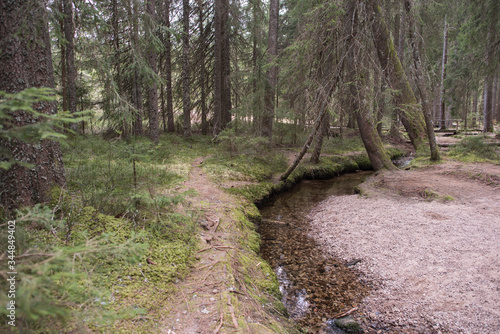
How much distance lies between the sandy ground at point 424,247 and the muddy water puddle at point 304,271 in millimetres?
255

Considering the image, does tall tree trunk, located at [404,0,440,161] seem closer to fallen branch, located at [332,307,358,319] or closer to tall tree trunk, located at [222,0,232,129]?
fallen branch, located at [332,307,358,319]

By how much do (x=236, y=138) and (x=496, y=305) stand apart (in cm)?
819

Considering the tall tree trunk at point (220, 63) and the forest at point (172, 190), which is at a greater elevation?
the tall tree trunk at point (220, 63)

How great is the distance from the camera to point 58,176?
364cm

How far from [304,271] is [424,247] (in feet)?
7.46

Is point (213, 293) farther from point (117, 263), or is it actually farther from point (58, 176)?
point (58, 176)

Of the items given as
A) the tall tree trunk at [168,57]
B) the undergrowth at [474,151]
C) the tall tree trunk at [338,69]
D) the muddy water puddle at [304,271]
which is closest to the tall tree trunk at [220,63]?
the tall tree trunk at [168,57]

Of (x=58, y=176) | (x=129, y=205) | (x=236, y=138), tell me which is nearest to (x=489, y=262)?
(x=129, y=205)

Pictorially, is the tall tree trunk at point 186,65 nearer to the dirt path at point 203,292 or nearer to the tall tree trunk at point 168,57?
the tall tree trunk at point 168,57

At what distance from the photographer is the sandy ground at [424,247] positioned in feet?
11.3

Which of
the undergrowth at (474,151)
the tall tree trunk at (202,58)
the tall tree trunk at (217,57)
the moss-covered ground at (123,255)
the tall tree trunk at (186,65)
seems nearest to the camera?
the moss-covered ground at (123,255)

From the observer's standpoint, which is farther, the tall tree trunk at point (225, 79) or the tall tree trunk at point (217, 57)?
the tall tree trunk at point (225, 79)

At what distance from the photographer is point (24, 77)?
3.17 metres

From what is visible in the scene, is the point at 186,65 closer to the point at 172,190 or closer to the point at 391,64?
the point at 391,64
